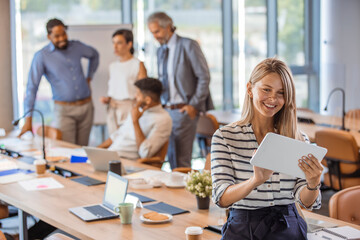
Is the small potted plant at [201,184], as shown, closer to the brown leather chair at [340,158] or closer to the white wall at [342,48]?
the brown leather chair at [340,158]

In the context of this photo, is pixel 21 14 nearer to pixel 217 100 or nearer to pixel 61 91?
pixel 61 91

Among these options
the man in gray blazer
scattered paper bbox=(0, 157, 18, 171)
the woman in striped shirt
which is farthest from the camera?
the man in gray blazer

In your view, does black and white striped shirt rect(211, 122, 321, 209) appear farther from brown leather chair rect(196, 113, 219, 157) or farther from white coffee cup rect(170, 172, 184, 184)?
brown leather chair rect(196, 113, 219, 157)

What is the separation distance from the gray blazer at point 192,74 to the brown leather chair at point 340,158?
123cm

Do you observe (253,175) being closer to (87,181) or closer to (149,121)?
(87,181)

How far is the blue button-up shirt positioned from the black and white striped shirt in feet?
13.8

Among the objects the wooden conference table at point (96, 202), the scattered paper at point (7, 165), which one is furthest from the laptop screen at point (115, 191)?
the scattered paper at point (7, 165)

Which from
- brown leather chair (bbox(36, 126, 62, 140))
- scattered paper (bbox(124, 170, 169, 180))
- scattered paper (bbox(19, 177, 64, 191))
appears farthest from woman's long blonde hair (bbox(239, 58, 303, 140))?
brown leather chair (bbox(36, 126, 62, 140))

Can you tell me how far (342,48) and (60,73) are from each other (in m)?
4.78

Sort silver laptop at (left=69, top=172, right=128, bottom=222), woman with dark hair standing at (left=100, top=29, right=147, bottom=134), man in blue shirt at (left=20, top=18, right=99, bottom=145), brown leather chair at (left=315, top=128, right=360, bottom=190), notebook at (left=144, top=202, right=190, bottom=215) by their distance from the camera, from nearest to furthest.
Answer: silver laptop at (left=69, top=172, right=128, bottom=222), notebook at (left=144, top=202, right=190, bottom=215), brown leather chair at (left=315, top=128, right=360, bottom=190), woman with dark hair standing at (left=100, top=29, right=147, bottom=134), man in blue shirt at (left=20, top=18, right=99, bottom=145)

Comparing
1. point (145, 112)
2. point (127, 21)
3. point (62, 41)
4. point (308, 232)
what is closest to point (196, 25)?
point (127, 21)

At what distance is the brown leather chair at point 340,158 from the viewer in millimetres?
5160

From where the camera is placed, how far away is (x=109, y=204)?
317 centimetres

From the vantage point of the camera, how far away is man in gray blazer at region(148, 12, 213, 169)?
19.0 feet
